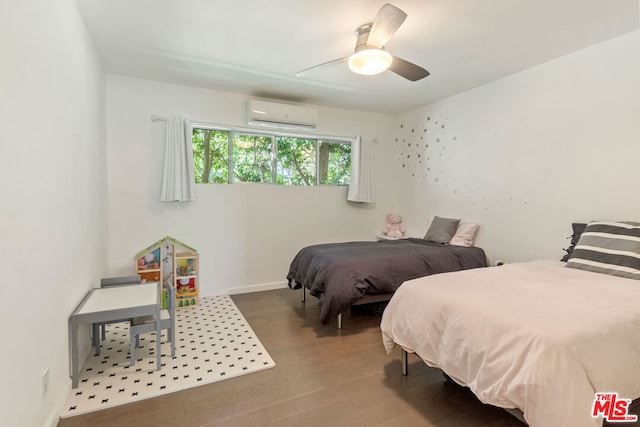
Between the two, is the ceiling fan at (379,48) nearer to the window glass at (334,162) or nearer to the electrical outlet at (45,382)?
the window glass at (334,162)

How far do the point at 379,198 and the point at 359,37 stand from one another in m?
2.88

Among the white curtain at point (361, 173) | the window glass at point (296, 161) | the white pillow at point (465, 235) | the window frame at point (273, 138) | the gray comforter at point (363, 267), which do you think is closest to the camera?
the gray comforter at point (363, 267)

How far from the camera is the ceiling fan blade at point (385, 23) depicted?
1.91 metres

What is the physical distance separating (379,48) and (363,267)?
1802 mm

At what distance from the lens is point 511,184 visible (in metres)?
3.44

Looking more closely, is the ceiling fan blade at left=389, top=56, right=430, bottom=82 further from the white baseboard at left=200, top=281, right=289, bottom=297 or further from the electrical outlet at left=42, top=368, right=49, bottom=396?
the white baseboard at left=200, top=281, right=289, bottom=297

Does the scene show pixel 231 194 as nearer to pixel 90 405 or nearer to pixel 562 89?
pixel 90 405

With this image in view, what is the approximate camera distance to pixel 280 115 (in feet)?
13.1

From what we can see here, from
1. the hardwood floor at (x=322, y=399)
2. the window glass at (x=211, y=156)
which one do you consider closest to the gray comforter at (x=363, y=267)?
the hardwood floor at (x=322, y=399)

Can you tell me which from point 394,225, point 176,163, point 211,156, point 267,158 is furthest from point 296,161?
point 394,225

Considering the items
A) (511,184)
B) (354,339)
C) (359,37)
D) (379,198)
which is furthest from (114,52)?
(511,184)

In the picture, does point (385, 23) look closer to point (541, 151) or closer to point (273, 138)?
point (541, 151)

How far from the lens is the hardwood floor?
1.76 metres

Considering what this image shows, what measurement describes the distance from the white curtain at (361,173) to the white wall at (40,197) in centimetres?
322
